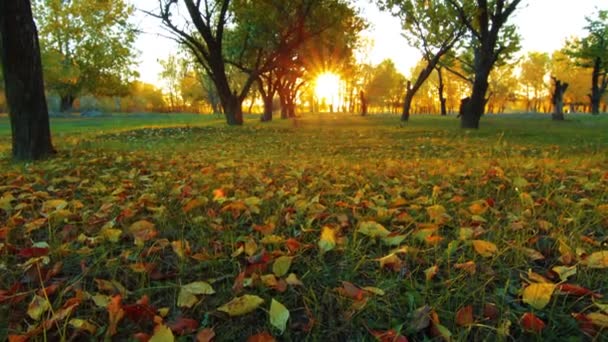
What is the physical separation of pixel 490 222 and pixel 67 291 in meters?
2.31

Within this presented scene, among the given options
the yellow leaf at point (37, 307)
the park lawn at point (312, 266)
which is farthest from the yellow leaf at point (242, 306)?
the yellow leaf at point (37, 307)

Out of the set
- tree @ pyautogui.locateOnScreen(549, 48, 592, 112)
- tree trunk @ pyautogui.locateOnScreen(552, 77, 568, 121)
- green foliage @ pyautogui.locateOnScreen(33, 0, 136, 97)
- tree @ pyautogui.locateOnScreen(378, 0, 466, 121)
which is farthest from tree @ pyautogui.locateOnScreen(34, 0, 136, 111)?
tree @ pyautogui.locateOnScreen(549, 48, 592, 112)

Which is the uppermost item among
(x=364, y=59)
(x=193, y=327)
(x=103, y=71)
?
(x=364, y=59)

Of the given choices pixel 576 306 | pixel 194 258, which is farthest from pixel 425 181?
pixel 194 258

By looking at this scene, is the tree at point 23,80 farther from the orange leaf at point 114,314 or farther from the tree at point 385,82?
the tree at point 385,82

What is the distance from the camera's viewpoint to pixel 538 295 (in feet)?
4.42

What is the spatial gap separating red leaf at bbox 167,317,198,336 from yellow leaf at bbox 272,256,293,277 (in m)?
0.41

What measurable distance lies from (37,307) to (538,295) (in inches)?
72.8

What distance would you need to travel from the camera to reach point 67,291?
158 cm

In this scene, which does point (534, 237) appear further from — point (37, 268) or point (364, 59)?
point (364, 59)

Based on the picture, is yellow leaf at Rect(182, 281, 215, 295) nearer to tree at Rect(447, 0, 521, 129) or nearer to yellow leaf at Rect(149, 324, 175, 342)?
yellow leaf at Rect(149, 324, 175, 342)

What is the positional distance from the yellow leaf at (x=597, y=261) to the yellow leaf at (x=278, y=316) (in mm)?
1339

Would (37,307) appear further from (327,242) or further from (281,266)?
(327,242)

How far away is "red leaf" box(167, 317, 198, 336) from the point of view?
1.29 meters
